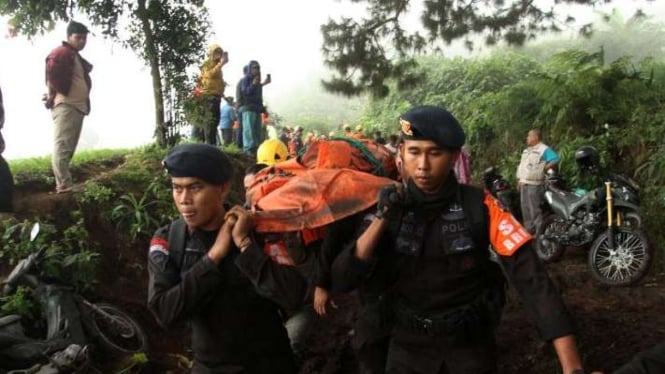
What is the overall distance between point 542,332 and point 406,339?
62cm

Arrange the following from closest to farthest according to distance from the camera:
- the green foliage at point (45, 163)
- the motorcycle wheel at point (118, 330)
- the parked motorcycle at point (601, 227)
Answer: the motorcycle wheel at point (118, 330), the parked motorcycle at point (601, 227), the green foliage at point (45, 163)

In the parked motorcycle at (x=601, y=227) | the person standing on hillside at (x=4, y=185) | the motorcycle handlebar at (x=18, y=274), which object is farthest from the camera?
the parked motorcycle at (x=601, y=227)

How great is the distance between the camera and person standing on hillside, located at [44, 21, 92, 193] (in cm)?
587

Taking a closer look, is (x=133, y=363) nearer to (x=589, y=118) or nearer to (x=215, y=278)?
(x=215, y=278)

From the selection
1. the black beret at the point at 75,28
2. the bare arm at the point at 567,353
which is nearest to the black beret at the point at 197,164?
the bare arm at the point at 567,353

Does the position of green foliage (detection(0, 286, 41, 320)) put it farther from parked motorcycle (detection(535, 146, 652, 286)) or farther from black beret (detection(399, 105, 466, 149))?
parked motorcycle (detection(535, 146, 652, 286))

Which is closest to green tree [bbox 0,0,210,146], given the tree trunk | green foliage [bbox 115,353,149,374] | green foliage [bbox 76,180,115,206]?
the tree trunk

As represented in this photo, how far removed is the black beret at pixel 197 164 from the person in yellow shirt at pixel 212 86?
622cm

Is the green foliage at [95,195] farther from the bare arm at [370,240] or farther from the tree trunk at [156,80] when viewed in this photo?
the bare arm at [370,240]

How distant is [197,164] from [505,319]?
4009mm

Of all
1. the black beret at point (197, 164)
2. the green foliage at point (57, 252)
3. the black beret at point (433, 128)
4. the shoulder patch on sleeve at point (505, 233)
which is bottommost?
the green foliage at point (57, 252)

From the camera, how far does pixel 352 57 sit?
31.5 ft

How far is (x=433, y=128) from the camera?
2.20 meters

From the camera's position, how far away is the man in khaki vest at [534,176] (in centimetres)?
802
